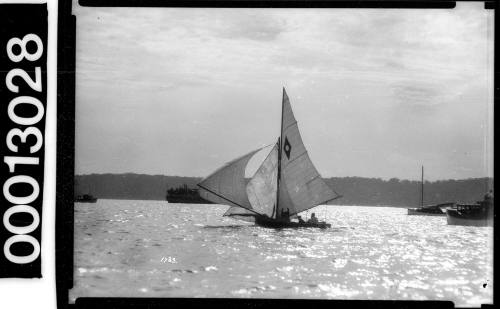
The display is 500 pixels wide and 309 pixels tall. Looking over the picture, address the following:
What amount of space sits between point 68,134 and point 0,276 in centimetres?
214

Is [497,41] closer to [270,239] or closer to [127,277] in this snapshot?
[127,277]

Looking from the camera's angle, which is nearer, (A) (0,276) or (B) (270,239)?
(A) (0,276)

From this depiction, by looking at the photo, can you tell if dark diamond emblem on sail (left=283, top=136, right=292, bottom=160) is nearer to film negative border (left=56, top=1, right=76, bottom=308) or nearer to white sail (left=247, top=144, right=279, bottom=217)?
white sail (left=247, top=144, right=279, bottom=217)

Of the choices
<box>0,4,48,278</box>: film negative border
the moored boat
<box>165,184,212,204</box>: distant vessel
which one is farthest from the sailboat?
<box>165,184,212,204</box>: distant vessel

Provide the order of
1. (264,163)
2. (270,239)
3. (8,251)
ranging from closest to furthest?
(8,251) < (270,239) < (264,163)

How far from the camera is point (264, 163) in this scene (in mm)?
35938

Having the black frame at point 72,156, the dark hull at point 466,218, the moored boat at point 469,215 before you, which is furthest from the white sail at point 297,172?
the black frame at point 72,156

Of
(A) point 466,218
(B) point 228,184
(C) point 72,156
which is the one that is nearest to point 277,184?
(B) point 228,184

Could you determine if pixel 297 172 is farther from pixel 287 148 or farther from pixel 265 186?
pixel 265 186

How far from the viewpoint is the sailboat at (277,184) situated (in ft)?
105

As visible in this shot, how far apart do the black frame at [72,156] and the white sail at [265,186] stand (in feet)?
82.6

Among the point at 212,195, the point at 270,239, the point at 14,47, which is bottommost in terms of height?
the point at 270,239

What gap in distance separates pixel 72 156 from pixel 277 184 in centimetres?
2811

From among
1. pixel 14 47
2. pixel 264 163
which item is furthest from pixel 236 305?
pixel 264 163
